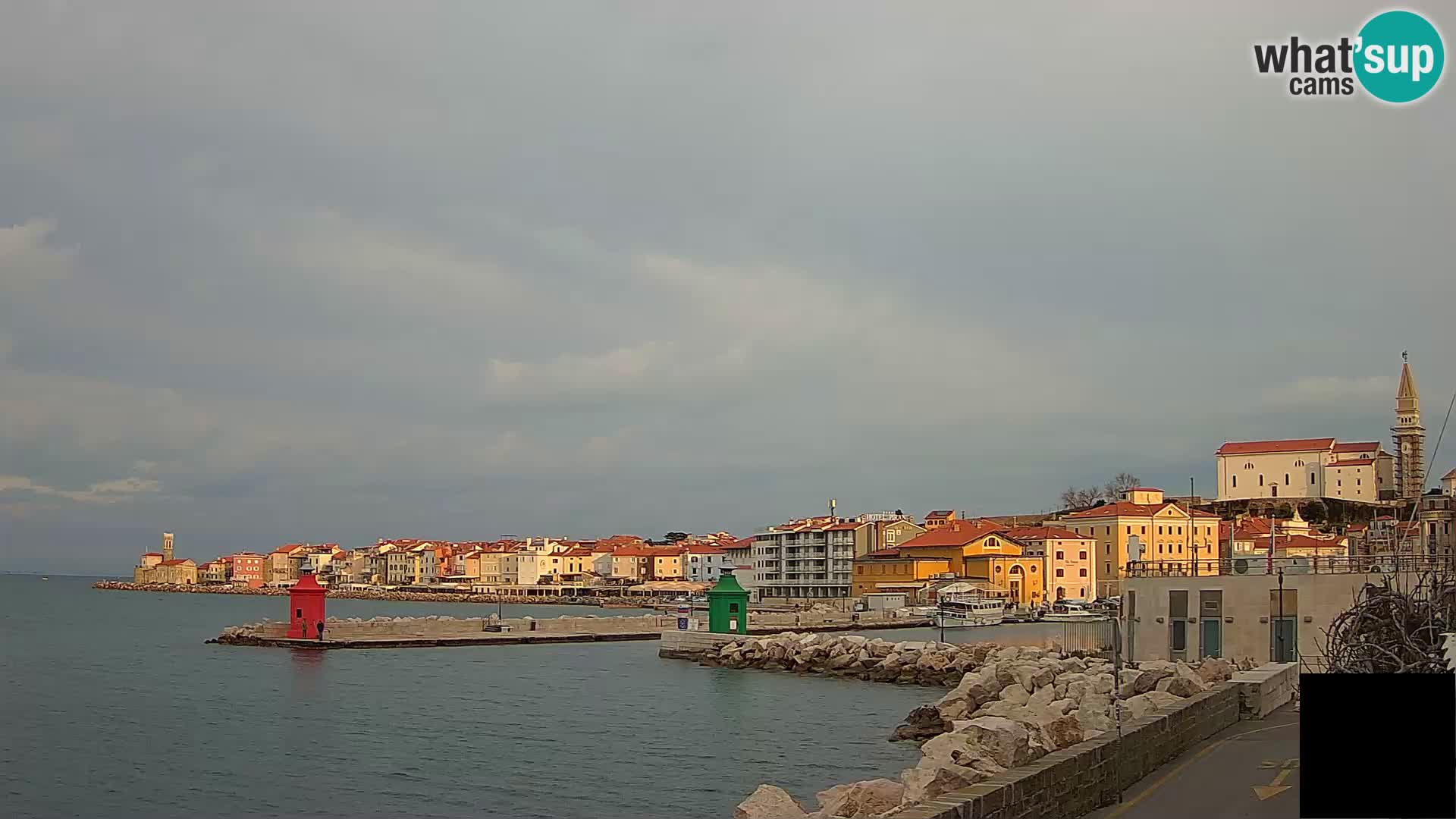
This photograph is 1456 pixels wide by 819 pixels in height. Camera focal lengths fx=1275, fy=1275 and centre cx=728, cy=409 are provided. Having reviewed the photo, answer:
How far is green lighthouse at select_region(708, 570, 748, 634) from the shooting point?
55.5 meters

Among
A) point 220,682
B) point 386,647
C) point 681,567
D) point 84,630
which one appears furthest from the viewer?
point 681,567

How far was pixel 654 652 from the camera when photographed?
57469 millimetres

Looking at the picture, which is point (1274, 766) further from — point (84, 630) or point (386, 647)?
point (84, 630)

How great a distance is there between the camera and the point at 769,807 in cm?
1592

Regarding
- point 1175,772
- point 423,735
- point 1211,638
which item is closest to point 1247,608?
point 1211,638

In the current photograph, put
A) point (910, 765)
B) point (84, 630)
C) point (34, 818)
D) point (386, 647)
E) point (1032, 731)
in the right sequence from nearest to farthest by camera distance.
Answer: point (1032, 731), point (34, 818), point (910, 765), point (386, 647), point (84, 630)

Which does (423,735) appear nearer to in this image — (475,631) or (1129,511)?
(475,631)

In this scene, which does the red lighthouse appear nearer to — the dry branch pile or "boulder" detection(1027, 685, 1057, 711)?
"boulder" detection(1027, 685, 1057, 711)

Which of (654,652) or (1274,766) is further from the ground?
(1274,766)

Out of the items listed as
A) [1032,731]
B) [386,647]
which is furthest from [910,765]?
[386,647]

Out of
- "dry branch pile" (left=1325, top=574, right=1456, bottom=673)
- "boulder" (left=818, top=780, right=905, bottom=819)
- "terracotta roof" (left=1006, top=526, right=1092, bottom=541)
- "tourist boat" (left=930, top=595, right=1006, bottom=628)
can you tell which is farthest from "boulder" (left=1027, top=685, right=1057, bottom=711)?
"terracotta roof" (left=1006, top=526, right=1092, bottom=541)

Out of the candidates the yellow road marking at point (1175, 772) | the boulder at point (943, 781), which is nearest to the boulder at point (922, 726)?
the yellow road marking at point (1175, 772)

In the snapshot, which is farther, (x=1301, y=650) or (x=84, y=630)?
(x=84, y=630)

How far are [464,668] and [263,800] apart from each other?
27364 mm
